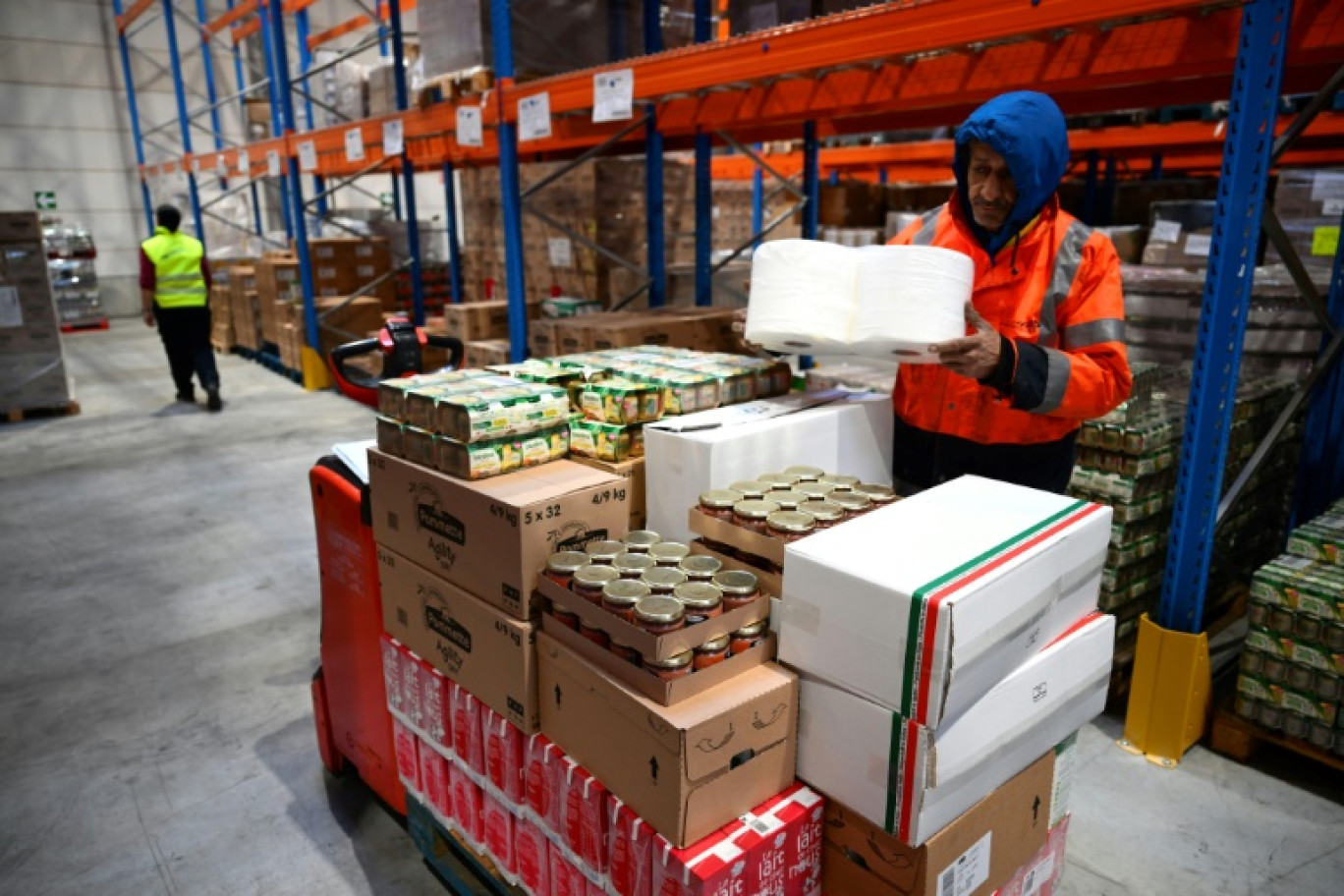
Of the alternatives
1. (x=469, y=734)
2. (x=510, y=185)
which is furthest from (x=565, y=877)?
(x=510, y=185)

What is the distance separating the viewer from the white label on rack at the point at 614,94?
373cm

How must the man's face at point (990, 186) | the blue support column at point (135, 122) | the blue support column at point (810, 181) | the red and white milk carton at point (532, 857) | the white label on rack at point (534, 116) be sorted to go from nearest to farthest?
the red and white milk carton at point (532, 857), the man's face at point (990, 186), the white label on rack at point (534, 116), the blue support column at point (810, 181), the blue support column at point (135, 122)

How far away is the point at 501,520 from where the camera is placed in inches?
70.9

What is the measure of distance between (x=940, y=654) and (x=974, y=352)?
82 cm

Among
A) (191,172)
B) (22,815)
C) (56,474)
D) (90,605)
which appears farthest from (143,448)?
(191,172)

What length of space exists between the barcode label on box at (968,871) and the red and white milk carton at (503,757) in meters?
0.92

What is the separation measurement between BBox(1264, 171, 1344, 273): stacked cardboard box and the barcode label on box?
15.3ft

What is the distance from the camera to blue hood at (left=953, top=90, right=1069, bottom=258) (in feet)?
6.43

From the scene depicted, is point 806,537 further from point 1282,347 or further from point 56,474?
point 56,474

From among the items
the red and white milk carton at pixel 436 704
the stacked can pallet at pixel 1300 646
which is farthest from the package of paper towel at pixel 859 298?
the stacked can pallet at pixel 1300 646

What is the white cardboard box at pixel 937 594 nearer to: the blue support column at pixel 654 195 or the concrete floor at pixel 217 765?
the concrete floor at pixel 217 765

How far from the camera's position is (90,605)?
434cm

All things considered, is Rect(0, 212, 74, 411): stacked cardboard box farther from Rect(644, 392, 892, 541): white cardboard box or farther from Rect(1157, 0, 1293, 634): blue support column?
Rect(1157, 0, 1293, 634): blue support column

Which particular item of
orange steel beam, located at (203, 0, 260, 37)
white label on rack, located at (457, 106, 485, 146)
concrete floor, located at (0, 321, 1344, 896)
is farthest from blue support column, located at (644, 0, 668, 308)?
orange steel beam, located at (203, 0, 260, 37)
